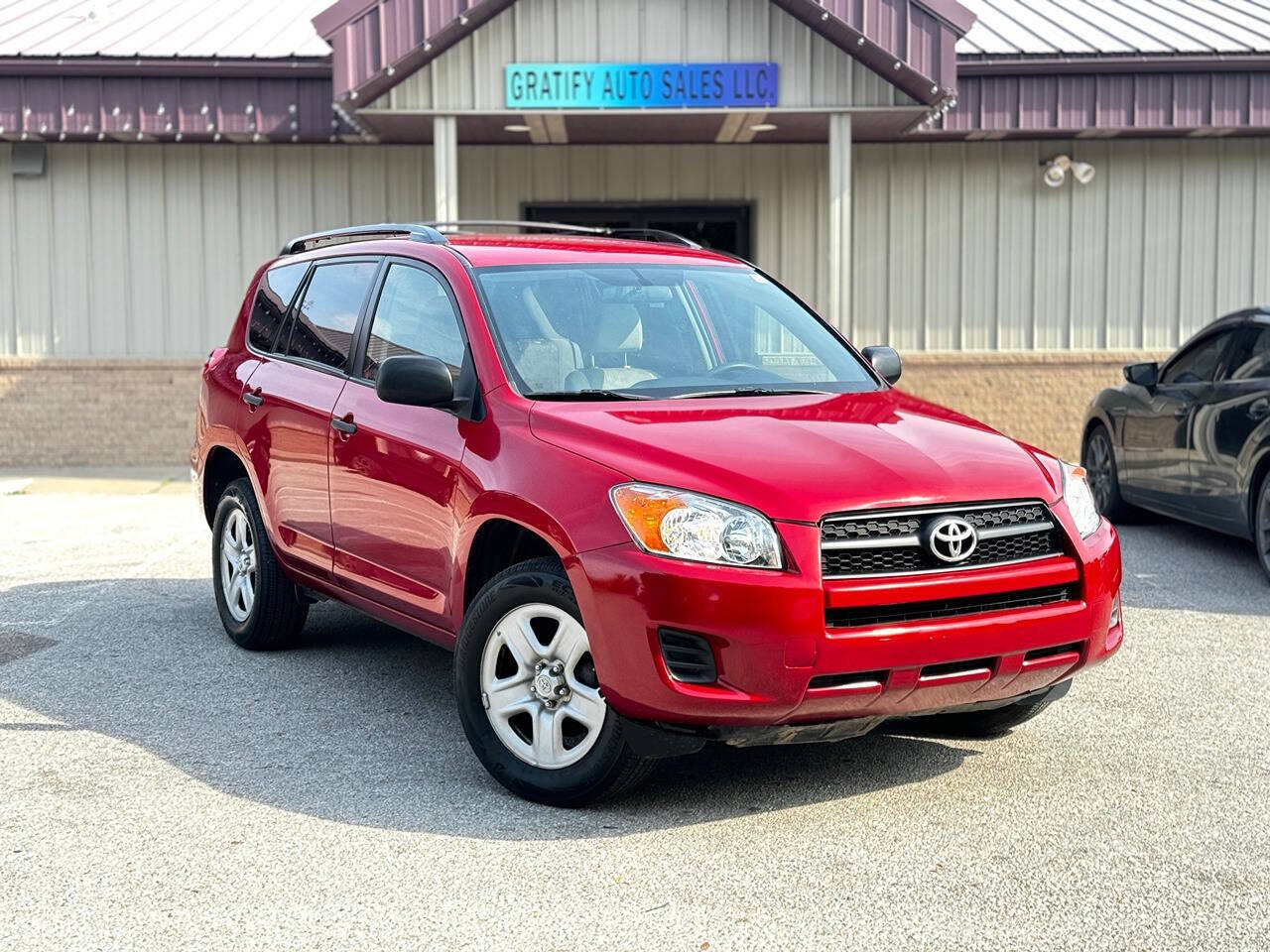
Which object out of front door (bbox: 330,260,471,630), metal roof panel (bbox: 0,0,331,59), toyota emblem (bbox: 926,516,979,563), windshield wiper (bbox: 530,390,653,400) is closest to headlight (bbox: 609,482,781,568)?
toyota emblem (bbox: 926,516,979,563)

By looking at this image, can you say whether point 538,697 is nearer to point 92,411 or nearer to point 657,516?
point 657,516

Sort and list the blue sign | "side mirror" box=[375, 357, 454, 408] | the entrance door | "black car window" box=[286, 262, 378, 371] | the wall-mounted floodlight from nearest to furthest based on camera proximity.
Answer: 1. "side mirror" box=[375, 357, 454, 408]
2. "black car window" box=[286, 262, 378, 371]
3. the blue sign
4. the wall-mounted floodlight
5. the entrance door

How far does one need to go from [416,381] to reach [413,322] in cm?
81

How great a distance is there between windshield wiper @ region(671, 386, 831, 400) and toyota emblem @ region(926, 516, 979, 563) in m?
1.09

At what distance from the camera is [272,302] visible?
275 inches

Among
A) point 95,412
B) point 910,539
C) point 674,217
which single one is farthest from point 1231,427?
point 95,412

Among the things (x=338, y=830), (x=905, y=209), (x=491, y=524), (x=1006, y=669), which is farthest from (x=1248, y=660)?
(x=905, y=209)

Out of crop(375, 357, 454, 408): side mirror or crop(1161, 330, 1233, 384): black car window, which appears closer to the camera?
crop(375, 357, 454, 408): side mirror

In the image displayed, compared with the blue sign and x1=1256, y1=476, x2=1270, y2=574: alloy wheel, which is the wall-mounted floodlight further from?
x1=1256, y1=476, x2=1270, y2=574: alloy wheel

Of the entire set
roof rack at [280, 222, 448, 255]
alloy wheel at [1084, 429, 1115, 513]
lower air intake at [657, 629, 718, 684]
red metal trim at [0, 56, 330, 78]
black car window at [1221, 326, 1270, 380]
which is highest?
red metal trim at [0, 56, 330, 78]

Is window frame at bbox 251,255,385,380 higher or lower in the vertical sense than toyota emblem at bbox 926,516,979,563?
higher

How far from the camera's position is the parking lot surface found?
12.2 ft

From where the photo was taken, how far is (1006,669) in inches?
175

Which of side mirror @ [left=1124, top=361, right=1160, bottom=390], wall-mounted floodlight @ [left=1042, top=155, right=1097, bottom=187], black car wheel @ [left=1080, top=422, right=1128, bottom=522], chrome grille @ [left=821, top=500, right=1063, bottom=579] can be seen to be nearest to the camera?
chrome grille @ [left=821, top=500, right=1063, bottom=579]
